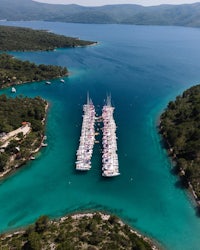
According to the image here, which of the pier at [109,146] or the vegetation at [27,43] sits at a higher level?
the vegetation at [27,43]

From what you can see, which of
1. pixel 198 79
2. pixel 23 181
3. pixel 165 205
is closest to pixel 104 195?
pixel 165 205

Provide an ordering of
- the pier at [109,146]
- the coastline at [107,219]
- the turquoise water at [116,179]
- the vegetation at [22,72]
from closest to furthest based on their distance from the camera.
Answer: the coastline at [107,219] < the turquoise water at [116,179] < the pier at [109,146] < the vegetation at [22,72]

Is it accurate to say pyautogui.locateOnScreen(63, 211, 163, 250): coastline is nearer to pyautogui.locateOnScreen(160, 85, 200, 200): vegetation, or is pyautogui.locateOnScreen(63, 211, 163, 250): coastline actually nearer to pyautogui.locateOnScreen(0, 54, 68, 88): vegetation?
pyautogui.locateOnScreen(160, 85, 200, 200): vegetation

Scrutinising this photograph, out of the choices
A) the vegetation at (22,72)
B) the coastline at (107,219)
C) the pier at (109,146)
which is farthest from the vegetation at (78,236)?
the vegetation at (22,72)

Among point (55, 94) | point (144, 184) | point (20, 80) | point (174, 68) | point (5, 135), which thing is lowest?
point (144, 184)

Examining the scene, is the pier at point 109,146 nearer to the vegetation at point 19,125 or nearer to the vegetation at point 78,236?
the vegetation at point 78,236

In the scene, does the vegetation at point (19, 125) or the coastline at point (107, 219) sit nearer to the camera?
the coastline at point (107, 219)

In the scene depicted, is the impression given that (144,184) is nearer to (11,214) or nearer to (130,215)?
(130,215)
